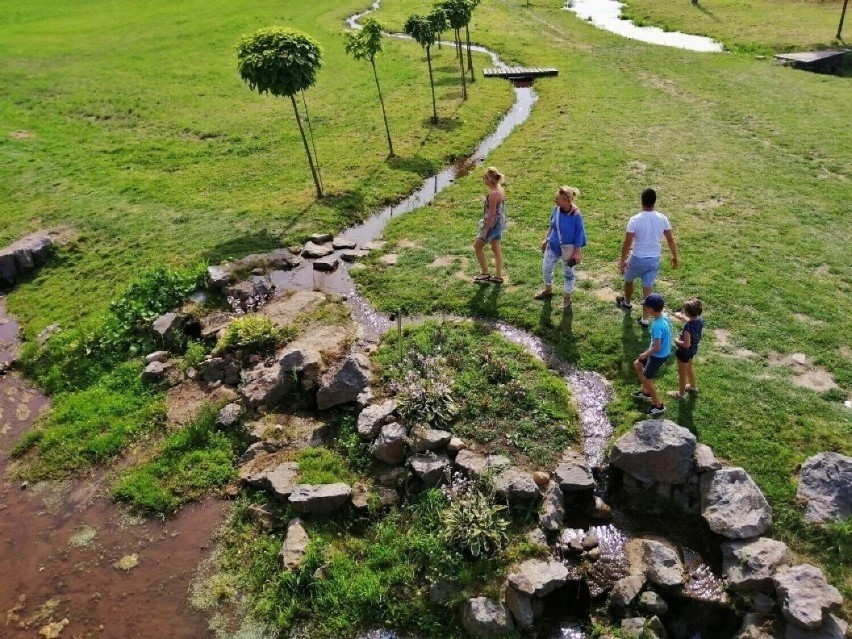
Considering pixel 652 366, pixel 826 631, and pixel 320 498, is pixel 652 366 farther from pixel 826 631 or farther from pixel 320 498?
pixel 320 498

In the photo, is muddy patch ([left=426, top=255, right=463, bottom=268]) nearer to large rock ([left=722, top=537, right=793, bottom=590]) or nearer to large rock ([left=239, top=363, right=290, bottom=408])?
large rock ([left=239, top=363, right=290, bottom=408])

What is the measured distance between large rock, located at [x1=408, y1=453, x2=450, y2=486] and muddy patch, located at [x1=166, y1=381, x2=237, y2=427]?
15.6 feet

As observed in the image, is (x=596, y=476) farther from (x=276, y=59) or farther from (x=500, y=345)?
(x=276, y=59)

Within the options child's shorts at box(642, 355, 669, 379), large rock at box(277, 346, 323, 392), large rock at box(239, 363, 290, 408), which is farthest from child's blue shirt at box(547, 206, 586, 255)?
large rock at box(239, 363, 290, 408)

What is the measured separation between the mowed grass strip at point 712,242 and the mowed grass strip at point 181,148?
347cm

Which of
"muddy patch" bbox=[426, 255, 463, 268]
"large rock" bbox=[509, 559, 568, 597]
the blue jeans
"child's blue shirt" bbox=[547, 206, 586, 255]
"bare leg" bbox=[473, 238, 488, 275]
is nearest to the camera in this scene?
"large rock" bbox=[509, 559, 568, 597]

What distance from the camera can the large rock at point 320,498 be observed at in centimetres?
1054

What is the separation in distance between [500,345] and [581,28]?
3691cm

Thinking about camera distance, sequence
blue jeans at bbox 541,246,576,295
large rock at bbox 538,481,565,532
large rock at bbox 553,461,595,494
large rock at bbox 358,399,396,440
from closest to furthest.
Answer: large rock at bbox 538,481,565,532 < large rock at bbox 553,461,595,494 < large rock at bbox 358,399,396,440 < blue jeans at bbox 541,246,576,295

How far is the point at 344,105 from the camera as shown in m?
29.9

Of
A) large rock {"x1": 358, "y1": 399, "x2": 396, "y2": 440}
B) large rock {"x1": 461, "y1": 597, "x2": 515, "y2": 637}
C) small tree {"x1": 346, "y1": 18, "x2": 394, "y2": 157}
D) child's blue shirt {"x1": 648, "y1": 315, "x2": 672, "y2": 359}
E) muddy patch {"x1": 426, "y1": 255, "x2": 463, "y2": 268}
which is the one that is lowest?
large rock {"x1": 461, "y1": 597, "x2": 515, "y2": 637}

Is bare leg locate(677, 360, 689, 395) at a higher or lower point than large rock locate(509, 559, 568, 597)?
higher

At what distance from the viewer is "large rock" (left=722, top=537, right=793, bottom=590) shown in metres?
8.63

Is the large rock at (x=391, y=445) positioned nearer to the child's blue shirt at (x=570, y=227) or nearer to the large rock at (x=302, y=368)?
the large rock at (x=302, y=368)
